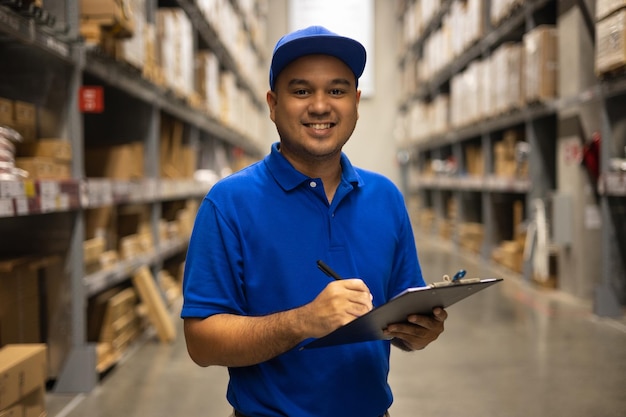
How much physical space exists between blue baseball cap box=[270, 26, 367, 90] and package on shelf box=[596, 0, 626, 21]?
355 centimetres

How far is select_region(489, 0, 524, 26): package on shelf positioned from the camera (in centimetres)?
727

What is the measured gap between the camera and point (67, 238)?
3.75m

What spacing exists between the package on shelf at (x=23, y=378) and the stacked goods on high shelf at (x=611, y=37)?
387 cm

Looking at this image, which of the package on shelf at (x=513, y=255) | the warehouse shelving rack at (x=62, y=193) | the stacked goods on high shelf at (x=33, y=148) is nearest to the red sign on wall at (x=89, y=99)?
the warehouse shelving rack at (x=62, y=193)

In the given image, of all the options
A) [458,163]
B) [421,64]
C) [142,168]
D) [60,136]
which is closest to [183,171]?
[142,168]

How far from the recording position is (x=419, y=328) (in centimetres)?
158

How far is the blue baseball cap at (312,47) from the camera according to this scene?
A: 1620mm

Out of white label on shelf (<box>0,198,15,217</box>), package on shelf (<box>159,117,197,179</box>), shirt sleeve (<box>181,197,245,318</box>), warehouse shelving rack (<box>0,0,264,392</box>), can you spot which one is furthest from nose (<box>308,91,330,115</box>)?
package on shelf (<box>159,117,197,179</box>)

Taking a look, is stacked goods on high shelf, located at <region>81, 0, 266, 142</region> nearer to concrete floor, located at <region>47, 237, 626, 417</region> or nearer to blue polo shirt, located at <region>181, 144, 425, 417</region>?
concrete floor, located at <region>47, 237, 626, 417</region>

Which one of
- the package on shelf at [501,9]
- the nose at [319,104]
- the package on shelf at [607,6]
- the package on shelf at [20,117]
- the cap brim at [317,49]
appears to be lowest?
the nose at [319,104]

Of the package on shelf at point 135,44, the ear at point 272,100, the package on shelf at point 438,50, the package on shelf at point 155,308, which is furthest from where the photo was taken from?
the package on shelf at point 438,50

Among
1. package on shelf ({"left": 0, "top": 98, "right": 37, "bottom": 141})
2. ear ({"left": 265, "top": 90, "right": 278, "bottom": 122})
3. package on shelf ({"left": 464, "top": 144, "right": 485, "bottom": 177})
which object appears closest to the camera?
ear ({"left": 265, "top": 90, "right": 278, "bottom": 122})

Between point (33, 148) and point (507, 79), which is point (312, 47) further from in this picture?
point (507, 79)

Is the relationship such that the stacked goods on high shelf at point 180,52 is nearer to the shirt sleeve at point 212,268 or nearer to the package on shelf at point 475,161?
the shirt sleeve at point 212,268
